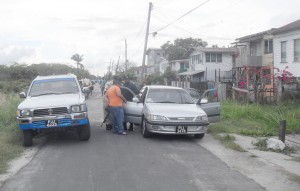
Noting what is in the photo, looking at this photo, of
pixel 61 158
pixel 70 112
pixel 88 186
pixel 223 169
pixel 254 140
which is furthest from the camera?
pixel 254 140

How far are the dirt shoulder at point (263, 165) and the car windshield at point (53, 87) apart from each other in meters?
4.22

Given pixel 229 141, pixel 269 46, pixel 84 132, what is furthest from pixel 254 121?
pixel 269 46

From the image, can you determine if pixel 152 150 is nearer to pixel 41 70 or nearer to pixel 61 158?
pixel 61 158

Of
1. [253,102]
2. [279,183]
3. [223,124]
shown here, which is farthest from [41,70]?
[279,183]

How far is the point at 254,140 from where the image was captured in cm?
1130

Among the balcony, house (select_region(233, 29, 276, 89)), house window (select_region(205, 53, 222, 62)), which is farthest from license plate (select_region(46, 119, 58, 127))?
house window (select_region(205, 53, 222, 62))

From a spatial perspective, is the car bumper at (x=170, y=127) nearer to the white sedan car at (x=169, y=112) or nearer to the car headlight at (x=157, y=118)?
the white sedan car at (x=169, y=112)

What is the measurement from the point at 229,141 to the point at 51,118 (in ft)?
16.0

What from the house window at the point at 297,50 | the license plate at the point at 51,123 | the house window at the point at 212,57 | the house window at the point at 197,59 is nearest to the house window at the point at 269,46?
the house window at the point at 297,50

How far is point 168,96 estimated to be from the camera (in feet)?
40.4

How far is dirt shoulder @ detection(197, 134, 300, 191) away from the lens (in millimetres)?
6883

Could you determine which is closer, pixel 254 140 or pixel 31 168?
pixel 31 168

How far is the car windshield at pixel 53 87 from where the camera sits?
11.7 m

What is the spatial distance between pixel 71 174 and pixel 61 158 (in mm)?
1573
